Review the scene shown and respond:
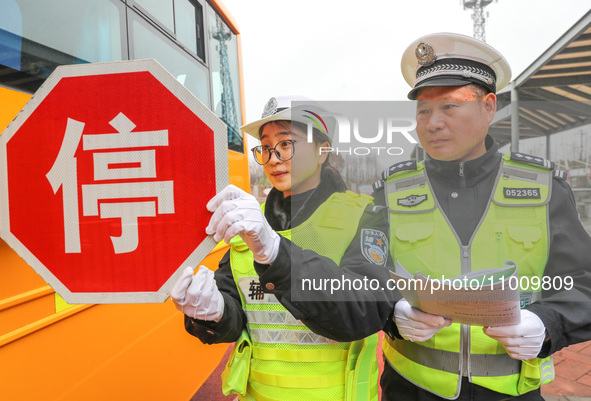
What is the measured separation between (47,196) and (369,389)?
3.99 ft

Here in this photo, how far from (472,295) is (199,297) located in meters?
0.79

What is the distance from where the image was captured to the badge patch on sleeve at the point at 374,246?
1.19 meters

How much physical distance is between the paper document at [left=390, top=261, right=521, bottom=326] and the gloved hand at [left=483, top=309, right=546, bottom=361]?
6 cm

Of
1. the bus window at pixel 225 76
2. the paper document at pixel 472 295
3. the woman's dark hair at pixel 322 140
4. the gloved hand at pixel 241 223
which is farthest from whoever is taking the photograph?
the bus window at pixel 225 76

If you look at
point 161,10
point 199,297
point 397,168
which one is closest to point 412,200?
point 397,168

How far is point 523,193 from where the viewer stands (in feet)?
3.75

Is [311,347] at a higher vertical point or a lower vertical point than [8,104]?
lower

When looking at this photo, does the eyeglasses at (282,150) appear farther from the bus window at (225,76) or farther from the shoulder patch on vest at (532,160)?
the bus window at (225,76)

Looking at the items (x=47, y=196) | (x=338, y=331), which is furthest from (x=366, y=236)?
(x=47, y=196)

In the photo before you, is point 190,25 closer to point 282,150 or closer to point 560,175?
point 282,150

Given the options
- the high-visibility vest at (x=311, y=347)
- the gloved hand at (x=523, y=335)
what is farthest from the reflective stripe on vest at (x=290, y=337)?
the gloved hand at (x=523, y=335)

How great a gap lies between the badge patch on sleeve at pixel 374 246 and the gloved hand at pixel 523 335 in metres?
0.38

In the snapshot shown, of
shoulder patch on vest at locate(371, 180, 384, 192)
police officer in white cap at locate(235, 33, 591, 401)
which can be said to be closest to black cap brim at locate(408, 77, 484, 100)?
police officer in white cap at locate(235, 33, 591, 401)

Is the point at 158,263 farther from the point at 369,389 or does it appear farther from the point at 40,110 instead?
the point at 369,389
